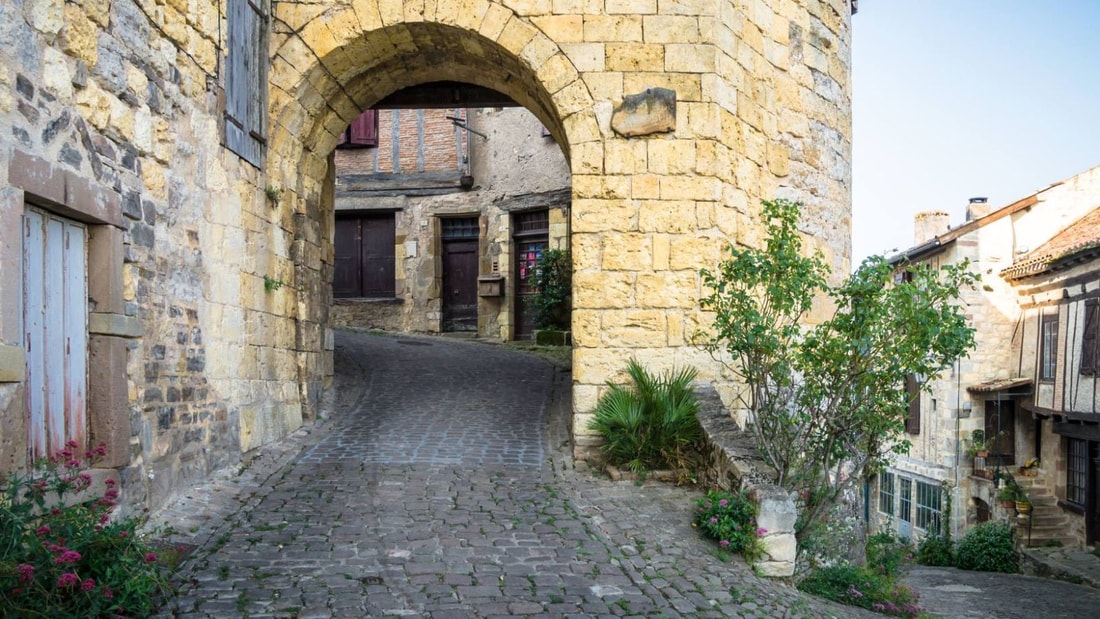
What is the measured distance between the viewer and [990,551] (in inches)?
556

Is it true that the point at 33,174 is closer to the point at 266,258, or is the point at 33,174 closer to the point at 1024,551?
the point at 266,258

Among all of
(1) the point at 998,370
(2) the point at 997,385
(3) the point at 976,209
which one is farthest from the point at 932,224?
(2) the point at 997,385

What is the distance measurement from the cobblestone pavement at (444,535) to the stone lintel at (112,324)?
109 centimetres

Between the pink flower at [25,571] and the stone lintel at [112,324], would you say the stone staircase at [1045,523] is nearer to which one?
the stone lintel at [112,324]

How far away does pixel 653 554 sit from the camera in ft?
15.4

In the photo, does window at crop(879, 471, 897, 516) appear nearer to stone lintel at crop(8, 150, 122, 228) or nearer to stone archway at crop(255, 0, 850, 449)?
stone archway at crop(255, 0, 850, 449)

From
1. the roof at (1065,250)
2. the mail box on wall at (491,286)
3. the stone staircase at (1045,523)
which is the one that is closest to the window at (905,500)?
the stone staircase at (1045,523)

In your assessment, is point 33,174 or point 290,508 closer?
point 33,174

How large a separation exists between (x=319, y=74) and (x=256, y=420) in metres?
2.75

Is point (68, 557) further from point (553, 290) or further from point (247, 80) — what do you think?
point (553, 290)

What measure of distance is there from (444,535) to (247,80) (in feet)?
12.2

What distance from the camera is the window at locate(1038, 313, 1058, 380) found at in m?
14.5

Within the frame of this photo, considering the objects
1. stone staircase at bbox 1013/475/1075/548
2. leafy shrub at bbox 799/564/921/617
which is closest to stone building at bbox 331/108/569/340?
stone staircase at bbox 1013/475/1075/548

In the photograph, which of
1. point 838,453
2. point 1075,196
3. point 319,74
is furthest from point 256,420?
point 1075,196
